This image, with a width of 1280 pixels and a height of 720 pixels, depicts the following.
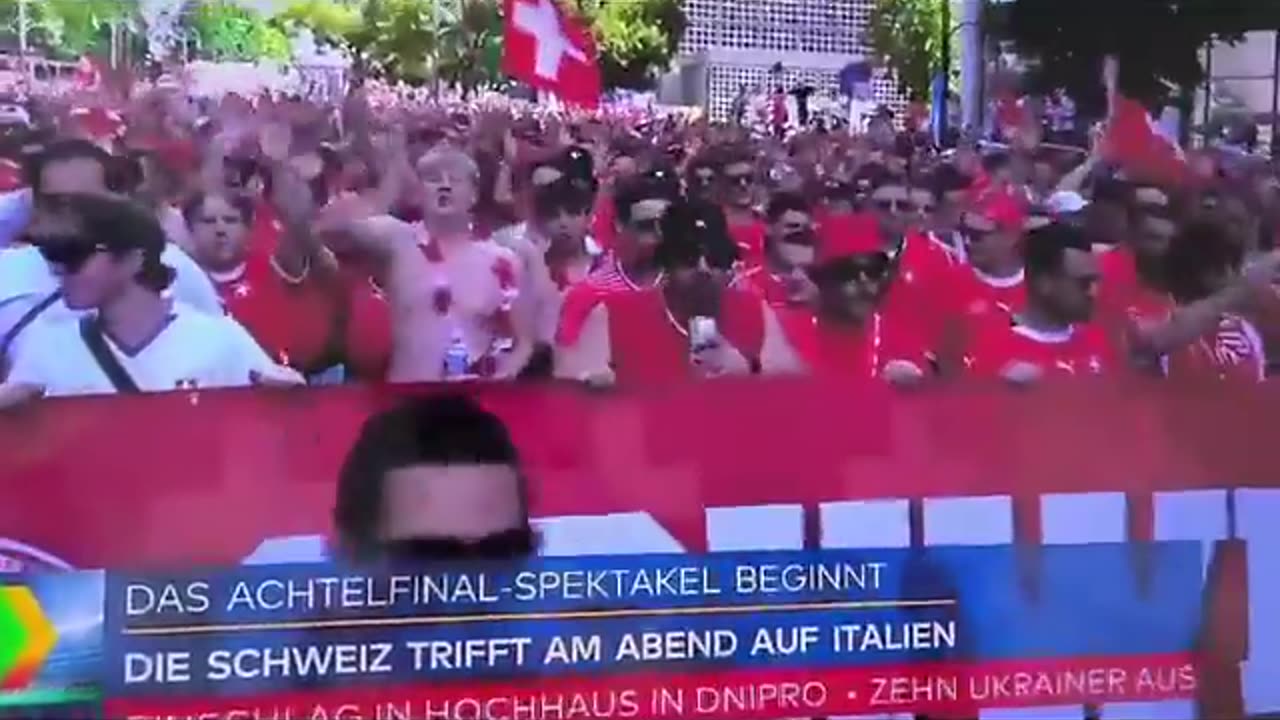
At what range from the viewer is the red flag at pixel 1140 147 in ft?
8.34

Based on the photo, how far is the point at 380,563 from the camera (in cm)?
243

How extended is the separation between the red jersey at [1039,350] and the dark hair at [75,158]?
1.21 meters

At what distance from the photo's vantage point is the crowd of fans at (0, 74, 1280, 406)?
234cm

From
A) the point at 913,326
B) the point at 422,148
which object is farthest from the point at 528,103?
the point at 913,326

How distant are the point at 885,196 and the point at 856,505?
0.45m

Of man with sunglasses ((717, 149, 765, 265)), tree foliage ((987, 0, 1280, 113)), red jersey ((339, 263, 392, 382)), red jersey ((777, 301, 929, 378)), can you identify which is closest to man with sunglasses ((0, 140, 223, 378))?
red jersey ((339, 263, 392, 382))

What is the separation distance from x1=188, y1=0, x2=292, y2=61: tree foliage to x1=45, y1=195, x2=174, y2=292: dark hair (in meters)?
0.24

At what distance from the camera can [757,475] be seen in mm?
2488

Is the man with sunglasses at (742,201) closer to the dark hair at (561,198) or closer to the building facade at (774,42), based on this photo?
the building facade at (774,42)

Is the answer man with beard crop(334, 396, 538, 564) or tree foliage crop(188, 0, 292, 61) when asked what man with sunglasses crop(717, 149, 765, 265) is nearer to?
man with beard crop(334, 396, 538, 564)

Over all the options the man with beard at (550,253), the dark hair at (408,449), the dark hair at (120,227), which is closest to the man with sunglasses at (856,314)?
the man with beard at (550,253)

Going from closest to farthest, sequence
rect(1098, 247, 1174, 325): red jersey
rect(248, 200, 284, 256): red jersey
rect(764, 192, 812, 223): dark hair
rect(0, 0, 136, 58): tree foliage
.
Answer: rect(0, 0, 136, 58): tree foliage
rect(248, 200, 284, 256): red jersey
rect(764, 192, 812, 223): dark hair
rect(1098, 247, 1174, 325): red jersey

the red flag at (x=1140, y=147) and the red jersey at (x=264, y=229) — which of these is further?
the red flag at (x=1140, y=147)

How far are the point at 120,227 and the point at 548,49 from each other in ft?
2.05
